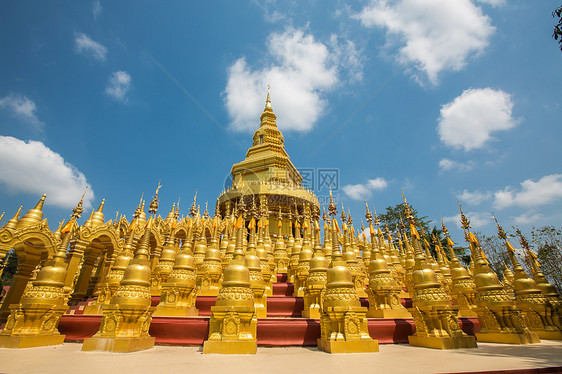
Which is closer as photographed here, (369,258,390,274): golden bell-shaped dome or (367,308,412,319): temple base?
(367,308,412,319): temple base

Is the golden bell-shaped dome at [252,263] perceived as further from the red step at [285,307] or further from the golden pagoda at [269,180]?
the golden pagoda at [269,180]

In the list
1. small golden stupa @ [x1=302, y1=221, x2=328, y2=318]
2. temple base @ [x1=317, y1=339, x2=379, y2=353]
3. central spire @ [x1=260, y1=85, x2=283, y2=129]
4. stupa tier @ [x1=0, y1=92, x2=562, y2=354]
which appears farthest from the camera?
central spire @ [x1=260, y1=85, x2=283, y2=129]

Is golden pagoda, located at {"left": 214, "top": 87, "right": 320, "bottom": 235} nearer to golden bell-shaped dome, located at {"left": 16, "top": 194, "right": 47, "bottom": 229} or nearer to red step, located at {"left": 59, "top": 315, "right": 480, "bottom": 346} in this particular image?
red step, located at {"left": 59, "top": 315, "right": 480, "bottom": 346}

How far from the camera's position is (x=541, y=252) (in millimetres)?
27062

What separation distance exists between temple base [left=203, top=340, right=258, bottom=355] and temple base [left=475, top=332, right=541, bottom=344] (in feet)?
20.8

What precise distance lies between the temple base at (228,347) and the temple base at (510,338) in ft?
20.8

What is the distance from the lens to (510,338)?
666 cm

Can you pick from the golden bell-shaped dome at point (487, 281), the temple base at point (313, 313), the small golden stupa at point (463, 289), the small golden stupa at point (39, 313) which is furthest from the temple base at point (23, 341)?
the small golden stupa at point (463, 289)

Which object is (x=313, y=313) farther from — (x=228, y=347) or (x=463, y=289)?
(x=463, y=289)

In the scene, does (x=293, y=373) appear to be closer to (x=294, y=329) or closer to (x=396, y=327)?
(x=294, y=329)

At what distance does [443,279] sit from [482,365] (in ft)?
27.8

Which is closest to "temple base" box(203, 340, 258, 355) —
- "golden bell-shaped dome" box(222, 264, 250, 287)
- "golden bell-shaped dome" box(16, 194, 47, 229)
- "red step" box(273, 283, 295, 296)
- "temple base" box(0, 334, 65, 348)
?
"golden bell-shaped dome" box(222, 264, 250, 287)

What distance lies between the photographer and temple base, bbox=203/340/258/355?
5.16 meters

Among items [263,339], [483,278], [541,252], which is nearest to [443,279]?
[483,278]
